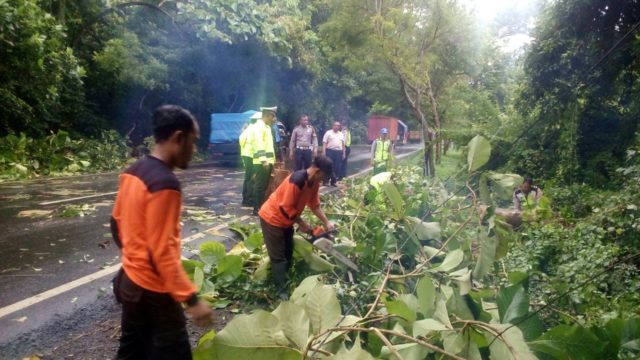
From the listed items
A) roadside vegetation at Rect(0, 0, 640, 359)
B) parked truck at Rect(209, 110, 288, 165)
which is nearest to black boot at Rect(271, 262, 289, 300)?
roadside vegetation at Rect(0, 0, 640, 359)

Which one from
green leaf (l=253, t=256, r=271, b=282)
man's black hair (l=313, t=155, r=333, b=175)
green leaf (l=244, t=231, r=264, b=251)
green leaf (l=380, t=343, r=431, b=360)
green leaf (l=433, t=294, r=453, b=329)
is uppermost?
man's black hair (l=313, t=155, r=333, b=175)

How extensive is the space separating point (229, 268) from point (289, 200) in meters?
0.81

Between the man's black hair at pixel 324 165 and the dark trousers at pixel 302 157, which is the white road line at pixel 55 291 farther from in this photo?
the dark trousers at pixel 302 157

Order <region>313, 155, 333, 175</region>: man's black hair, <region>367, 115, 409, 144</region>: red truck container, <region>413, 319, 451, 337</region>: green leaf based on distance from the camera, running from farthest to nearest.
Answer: <region>367, 115, 409, 144</region>: red truck container
<region>313, 155, 333, 175</region>: man's black hair
<region>413, 319, 451, 337</region>: green leaf

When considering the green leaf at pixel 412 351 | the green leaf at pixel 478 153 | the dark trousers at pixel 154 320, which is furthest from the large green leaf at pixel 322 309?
the green leaf at pixel 478 153

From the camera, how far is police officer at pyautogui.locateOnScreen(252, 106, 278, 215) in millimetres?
7660

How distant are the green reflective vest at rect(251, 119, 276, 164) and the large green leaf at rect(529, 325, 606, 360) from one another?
18.5 feet

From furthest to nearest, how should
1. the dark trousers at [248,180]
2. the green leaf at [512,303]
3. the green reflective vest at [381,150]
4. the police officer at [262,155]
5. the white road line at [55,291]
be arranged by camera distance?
the green reflective vest at [381,150]
the dark trousers at [248,180]
the police officer at [262,155]
the white road line at [55,291]
the green leaf at [512,303]

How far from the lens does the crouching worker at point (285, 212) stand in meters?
4.30

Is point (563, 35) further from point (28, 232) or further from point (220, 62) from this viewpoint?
point (220, 62)

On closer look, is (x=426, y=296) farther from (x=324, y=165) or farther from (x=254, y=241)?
(x=254, y=241)

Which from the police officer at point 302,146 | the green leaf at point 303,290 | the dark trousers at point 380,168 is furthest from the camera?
the police officer at point 302,146

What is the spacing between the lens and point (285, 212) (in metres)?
4.32

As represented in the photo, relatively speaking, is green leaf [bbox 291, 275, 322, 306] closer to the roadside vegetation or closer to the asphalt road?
the roadside vegetation
